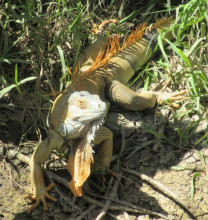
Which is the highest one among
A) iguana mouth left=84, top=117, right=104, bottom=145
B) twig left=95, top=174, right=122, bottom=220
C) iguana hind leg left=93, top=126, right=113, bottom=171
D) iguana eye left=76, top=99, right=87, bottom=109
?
iguana eye left=76, top=99, right=87, bottom=109

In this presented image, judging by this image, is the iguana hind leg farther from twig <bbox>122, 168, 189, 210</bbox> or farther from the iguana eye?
the iguana eye

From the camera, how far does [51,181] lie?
327 cm

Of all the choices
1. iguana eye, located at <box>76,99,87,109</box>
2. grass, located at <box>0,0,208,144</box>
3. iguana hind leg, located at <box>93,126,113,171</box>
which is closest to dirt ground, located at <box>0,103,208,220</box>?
iguana hind leg, located at <box>93,126,113,171</box>

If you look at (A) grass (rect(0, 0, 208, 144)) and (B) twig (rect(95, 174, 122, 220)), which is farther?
(A) grass (rect(0, 0, 208, 144))

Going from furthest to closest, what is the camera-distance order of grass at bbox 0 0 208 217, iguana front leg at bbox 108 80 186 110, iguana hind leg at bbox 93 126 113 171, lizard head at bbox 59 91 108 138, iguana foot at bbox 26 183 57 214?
1. iguana front leg at bbox 108 80 186 110
2. grass at bbox 0 0 208 217
3. iguana hind leg at bbox 93 126 113 171
4. iguana foot at bbox 26 183 57 214
5. lizard head at bbox 59 91 108 138

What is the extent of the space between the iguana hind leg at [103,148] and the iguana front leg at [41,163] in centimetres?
33

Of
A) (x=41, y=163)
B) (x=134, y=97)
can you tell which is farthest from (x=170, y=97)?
(x=41, y=163)

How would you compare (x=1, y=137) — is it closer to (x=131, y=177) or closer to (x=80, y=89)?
(x=80, y=89)

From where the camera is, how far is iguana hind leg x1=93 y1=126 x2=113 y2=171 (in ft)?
11.0

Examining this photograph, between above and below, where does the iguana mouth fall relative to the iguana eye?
below

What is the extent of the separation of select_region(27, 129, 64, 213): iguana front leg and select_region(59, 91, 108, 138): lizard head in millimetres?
113

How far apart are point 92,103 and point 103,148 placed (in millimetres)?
524

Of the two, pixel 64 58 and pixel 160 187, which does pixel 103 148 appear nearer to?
pixel 160 187

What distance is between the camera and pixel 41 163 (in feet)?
10.6
